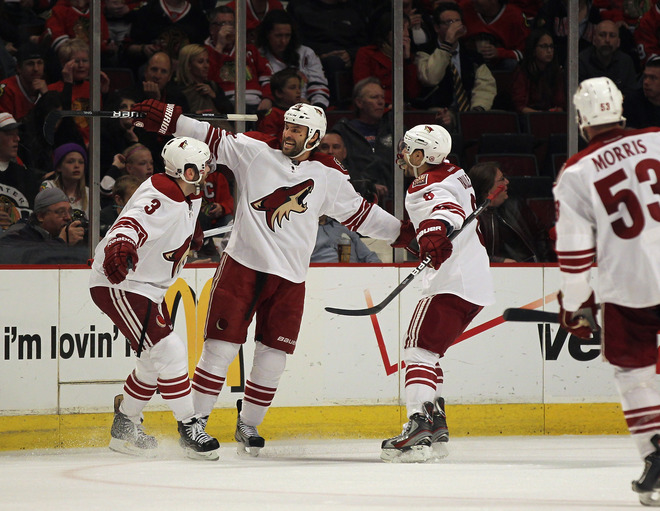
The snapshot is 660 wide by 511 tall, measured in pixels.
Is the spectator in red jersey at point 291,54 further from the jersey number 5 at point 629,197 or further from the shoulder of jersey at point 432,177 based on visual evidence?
the jersey number 5 at point 629,197

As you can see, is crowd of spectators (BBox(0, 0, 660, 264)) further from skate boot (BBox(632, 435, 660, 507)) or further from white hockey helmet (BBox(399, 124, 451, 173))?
skate boot (BBox(632, 435, 660, 507))

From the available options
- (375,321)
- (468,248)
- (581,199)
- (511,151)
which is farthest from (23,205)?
(581,199)

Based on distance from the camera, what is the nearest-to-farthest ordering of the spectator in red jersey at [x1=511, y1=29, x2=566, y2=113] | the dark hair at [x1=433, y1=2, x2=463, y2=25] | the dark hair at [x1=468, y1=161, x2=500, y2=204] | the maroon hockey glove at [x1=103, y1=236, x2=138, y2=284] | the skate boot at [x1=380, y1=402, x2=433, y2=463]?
1. the maroon hockey glove at [x1=103, y1=236, x2=138, y2=284]
2. the skate boot at [x1=380, y1=402, x2=433, y2=463]
3. the dark hair at [x1=468, y1=161, x2=500, y2=204]
4. the spectator in red jersey at [x1=511, y1=29, x2=566, y2=113]
5. the dark hair at [x1=433, y1=2, x2=463, y2=25]

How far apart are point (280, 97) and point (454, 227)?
5.81ft

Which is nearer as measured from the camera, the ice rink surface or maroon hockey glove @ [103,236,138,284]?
the ice rink surface

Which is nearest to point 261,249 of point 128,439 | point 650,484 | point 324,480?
point 128,439

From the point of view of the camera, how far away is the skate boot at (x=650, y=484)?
309cm

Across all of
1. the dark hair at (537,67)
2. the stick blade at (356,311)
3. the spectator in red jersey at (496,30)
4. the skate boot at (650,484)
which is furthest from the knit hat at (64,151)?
the skate boot at (650,484)

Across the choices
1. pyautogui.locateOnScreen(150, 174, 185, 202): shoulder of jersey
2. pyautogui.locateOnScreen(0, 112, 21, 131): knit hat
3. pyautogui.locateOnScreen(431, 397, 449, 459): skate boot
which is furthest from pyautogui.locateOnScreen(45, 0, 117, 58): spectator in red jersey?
pyautogui.locateOnScreen(431, 397, 449, 459): skate boot

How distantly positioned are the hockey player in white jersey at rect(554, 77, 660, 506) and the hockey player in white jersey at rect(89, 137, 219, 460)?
1786 millimetres

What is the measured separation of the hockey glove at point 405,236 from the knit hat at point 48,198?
1645 mm

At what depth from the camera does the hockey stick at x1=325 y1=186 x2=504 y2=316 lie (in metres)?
4.52

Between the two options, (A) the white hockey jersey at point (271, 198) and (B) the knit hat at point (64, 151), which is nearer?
(A) the white hockey jersey at point (271, 198)

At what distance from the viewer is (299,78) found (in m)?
5.96
